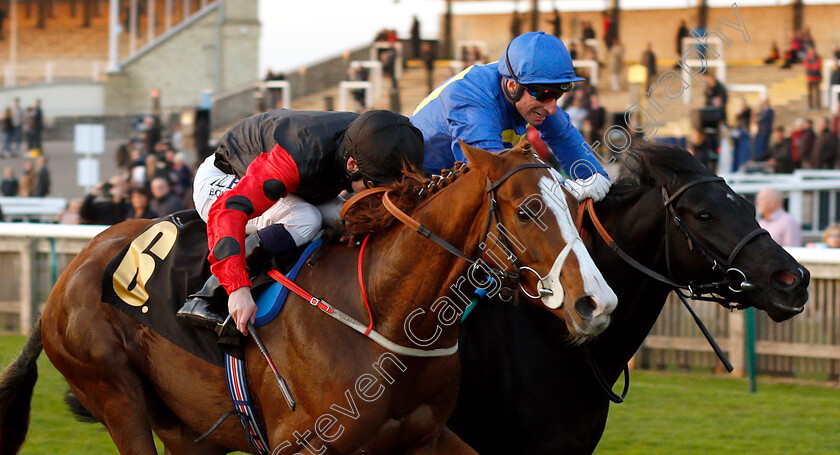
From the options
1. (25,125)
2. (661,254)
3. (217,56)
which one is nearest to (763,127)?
(661,254)

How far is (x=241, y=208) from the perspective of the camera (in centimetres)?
333

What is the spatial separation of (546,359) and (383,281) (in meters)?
0.83

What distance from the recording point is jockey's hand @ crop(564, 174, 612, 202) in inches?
145

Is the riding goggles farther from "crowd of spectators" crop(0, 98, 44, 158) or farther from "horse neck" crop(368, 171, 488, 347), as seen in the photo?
"crowd of spectators" crop(0, 98, 44, 158)

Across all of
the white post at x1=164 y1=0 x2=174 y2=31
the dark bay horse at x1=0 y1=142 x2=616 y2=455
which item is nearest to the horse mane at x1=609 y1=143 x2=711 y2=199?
the dark bay horse at x1=0 y1=142 x2=616 y2=455

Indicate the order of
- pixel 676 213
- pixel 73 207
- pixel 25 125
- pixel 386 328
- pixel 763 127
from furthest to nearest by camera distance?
pixel 25 125
pixel 763 127
pixel 73 207
pixel 676 213
pixel 386 328

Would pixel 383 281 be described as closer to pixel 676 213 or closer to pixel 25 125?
pixel 676 213

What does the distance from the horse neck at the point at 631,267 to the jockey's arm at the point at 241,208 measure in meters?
1.18

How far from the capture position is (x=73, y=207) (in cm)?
1062

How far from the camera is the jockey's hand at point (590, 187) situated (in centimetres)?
368

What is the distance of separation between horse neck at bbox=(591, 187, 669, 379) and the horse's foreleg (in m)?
0.71

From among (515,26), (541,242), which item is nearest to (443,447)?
(541,242)

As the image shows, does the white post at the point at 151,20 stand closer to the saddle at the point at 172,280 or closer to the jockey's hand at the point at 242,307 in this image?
the saddle at the point at 172,280

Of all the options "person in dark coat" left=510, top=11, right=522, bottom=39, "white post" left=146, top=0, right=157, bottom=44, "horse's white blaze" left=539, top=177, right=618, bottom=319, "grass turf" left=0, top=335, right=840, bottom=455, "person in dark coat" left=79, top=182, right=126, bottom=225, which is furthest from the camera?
"white post" left=146, top=0, right=157, bottom=44
